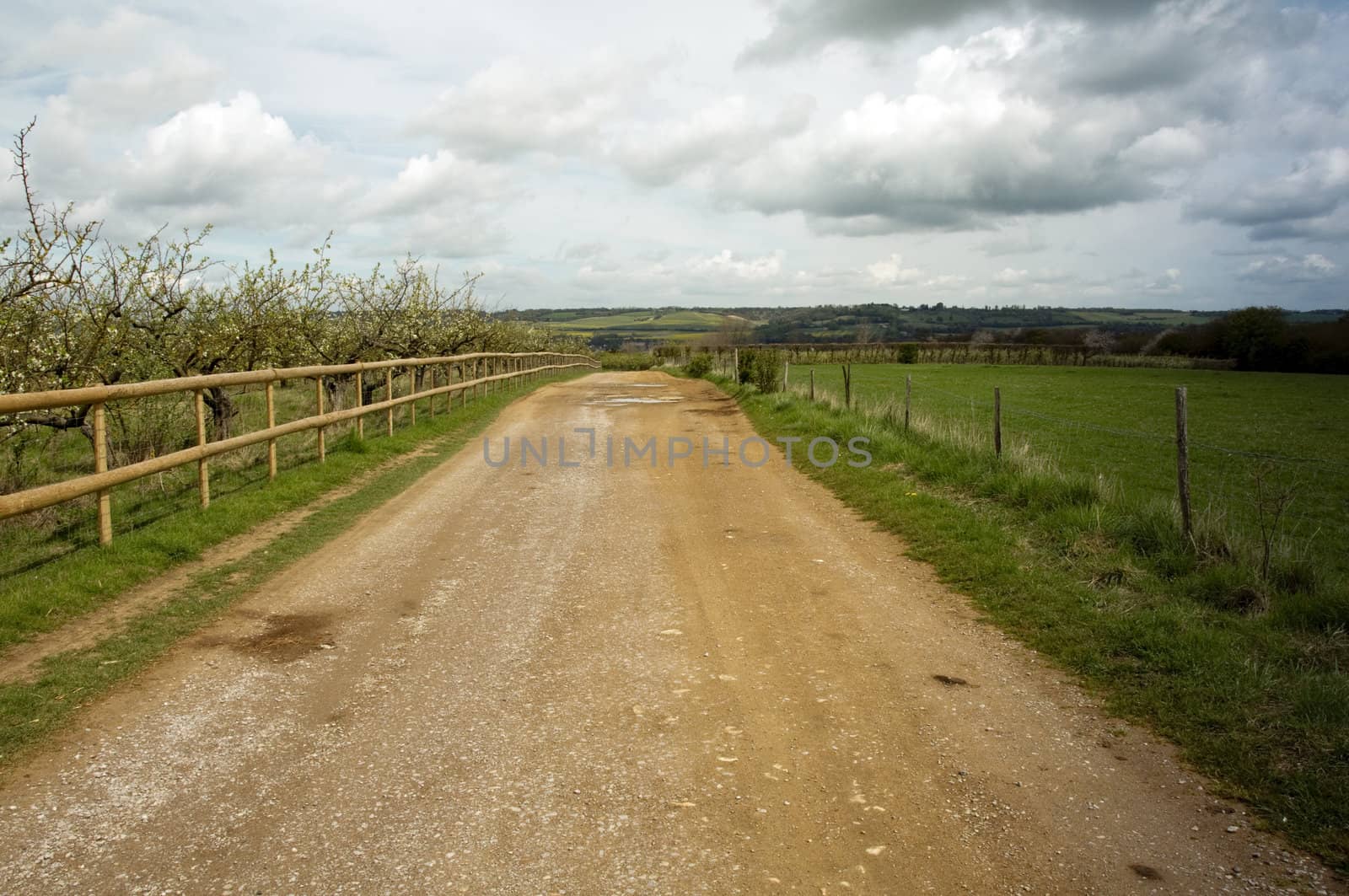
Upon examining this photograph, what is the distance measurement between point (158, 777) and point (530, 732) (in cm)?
161

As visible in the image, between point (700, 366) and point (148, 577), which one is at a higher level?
point (700, 366)

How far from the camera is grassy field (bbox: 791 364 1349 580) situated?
9.80 m

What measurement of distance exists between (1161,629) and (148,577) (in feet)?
24.1

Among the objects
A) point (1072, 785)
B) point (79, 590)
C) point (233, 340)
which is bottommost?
point (1072, 785)

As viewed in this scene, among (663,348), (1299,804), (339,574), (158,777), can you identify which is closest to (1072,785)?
(1299,804)

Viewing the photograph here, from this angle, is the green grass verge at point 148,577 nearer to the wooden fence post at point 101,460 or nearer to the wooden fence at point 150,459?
the wooden fence post at point 101,460

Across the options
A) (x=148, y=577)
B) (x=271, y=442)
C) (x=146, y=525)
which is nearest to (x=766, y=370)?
(x=271, y=442)

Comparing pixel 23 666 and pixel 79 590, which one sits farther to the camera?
→ pixel 79 590

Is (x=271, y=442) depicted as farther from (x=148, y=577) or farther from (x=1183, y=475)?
(x=1183, y=475)

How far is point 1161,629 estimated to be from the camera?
5430mm

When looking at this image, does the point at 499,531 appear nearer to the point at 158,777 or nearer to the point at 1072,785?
the point at 158,777

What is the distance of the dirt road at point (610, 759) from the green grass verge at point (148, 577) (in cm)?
22

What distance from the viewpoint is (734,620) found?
5844 millimetres

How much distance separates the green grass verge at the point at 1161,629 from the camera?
3.85 metres
